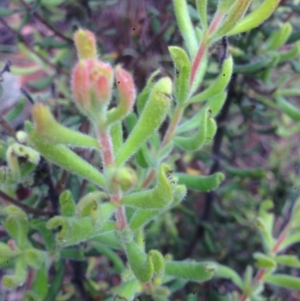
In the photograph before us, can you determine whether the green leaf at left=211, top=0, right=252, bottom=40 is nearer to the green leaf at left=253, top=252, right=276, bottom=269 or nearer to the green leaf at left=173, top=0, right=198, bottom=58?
the green leaf at left=173, top=0, right=198, bottom=58

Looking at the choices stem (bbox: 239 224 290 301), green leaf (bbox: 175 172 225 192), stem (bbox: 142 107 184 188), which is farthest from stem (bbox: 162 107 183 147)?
stem (bbox: 239 224 290 301)

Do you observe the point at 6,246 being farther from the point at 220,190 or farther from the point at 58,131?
the point at 220,190

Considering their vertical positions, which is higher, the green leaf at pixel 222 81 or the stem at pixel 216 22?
the stem at pixel 216 22

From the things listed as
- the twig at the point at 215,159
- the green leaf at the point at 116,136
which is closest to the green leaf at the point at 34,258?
the green leaf at the point at 116,136

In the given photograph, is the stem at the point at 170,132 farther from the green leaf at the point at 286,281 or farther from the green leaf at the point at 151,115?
the green leaf at the point at 286,281

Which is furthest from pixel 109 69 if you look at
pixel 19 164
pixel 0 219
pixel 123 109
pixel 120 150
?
pixel 0 219

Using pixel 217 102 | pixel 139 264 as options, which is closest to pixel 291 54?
pixel 217 102

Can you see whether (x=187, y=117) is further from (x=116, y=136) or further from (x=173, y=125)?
(x=116, y=136)
